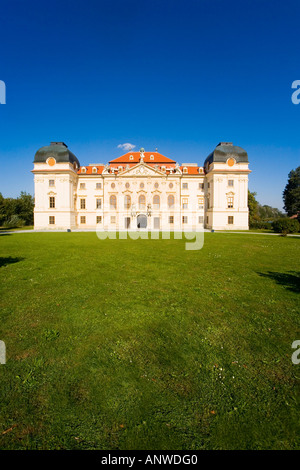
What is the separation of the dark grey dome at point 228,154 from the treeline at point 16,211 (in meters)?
42.9

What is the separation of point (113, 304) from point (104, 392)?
2924mm

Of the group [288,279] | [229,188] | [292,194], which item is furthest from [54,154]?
[292,194]

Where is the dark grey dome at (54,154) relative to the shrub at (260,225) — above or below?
above

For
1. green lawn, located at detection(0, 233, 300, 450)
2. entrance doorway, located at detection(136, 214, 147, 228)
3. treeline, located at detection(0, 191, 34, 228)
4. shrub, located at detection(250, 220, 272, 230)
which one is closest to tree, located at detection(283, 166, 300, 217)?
shrub, located at detection(250, 220, 272, 230)

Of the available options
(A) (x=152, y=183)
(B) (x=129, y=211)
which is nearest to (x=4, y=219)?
(B) (x=129, y=211)

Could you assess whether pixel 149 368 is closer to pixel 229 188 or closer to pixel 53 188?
pixel 229 188

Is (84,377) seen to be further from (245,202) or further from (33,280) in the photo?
(245,202)

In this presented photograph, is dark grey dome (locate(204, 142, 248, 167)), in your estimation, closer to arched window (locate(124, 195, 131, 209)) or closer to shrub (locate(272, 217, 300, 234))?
shrub (locate(272, 217, 300, 234))

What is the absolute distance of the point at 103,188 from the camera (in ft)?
148

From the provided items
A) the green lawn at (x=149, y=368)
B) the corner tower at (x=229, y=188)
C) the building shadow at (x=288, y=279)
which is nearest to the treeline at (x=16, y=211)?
the corner tower at (x=229, y=188)

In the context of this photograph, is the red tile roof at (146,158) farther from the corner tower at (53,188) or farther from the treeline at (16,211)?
the treeline at (16,211)

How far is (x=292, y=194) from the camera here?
2125 inches

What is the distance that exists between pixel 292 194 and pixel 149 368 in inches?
2491

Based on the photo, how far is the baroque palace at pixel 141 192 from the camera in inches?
1656
